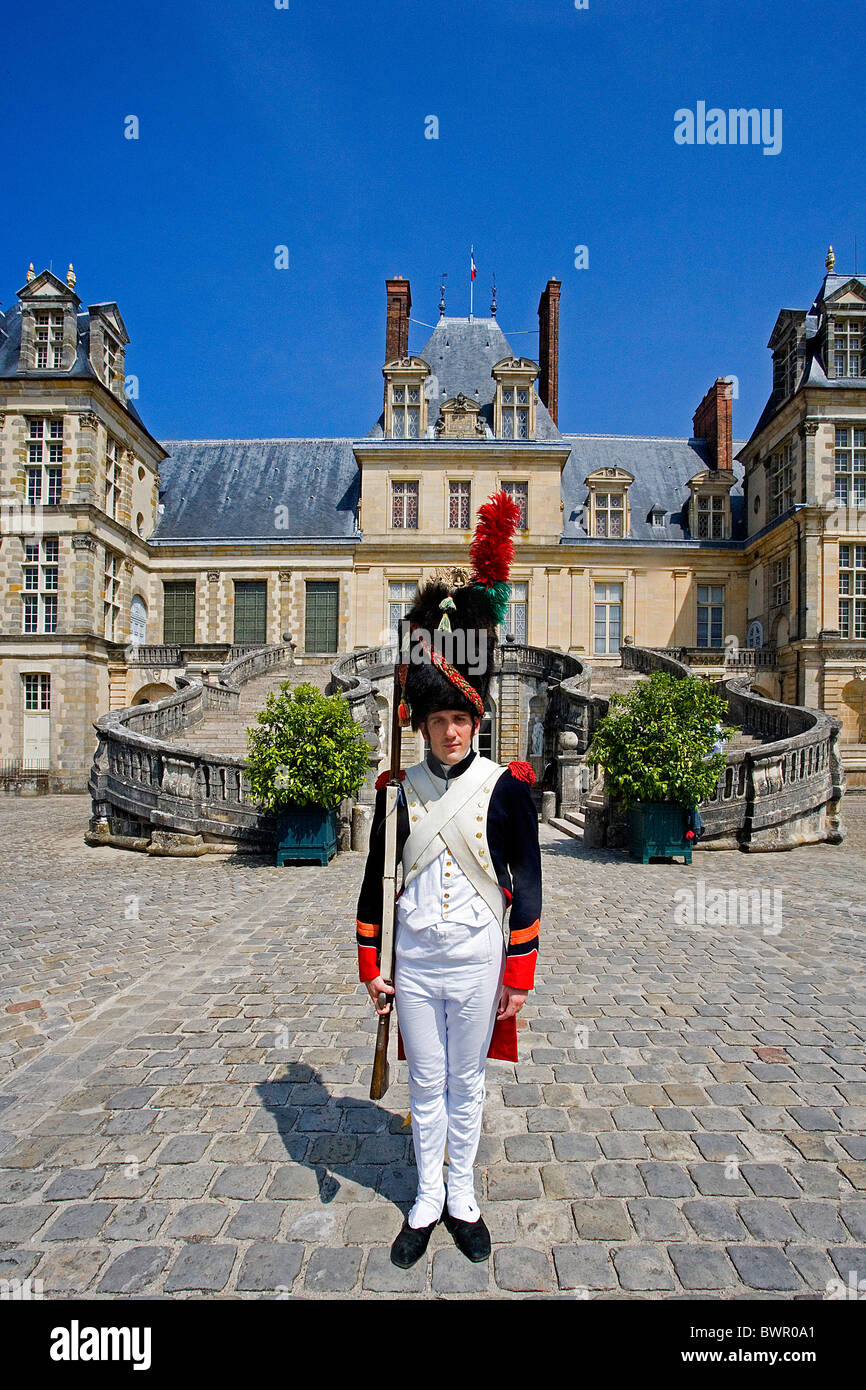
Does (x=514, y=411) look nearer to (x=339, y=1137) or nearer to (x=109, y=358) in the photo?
(x=109, y=358)

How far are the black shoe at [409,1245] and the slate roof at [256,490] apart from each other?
84.3 feet

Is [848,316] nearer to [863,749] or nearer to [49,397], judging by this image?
[863,749]

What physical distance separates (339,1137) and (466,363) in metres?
30.2

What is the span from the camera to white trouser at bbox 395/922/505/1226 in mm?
2627

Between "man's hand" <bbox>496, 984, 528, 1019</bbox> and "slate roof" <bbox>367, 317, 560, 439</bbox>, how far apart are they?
88.1ft

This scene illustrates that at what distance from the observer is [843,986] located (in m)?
5.23

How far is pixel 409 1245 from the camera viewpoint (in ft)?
8.16

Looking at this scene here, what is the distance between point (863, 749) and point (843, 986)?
19.3 metres

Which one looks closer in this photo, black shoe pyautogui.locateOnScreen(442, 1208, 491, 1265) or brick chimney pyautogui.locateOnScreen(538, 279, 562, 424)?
black shoe pyautogui.locateOnScreen(442, 1208, 491, 1265)

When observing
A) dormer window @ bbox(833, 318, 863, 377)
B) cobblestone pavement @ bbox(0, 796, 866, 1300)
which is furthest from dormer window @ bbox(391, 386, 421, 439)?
cobblestone pavement @ bbox(0, 796, 866, 1300)

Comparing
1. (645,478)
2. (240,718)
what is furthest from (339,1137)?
(645,478)

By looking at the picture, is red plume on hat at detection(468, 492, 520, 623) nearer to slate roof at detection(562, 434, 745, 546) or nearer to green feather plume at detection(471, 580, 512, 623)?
green feather plume at detection(471, 580, 512, 623)

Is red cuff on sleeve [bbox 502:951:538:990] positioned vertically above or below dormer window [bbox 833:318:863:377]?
below

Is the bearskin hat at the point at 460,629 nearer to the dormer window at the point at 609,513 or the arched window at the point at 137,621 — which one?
the arched window at the point at 137,621
